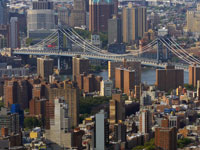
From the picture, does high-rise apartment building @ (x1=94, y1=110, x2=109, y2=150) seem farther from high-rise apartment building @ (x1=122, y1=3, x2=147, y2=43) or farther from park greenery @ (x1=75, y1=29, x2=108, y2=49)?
high-rise apartment building @ (x1=122, y1=3, x2=147, y2=43)

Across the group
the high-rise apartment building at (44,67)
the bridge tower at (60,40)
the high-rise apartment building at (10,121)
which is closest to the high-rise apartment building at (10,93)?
the high-rise apartment building at (10,121)

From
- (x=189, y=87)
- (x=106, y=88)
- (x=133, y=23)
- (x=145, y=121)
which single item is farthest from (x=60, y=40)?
(x=145, y=121)

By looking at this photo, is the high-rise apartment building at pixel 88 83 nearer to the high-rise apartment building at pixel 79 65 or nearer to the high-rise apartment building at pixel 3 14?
the high-rise apartment building at pixel 79 65

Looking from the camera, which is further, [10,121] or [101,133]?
[10,121]

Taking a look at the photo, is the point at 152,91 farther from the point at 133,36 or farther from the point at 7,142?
the point at 133,36

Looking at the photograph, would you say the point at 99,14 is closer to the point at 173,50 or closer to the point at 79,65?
the point at 173,50

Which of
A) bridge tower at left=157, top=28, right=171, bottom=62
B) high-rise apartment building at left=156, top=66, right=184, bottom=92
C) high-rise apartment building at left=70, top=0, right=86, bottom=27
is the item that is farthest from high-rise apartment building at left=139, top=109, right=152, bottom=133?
high-rise apartment building at left=70, top=0, right=86, bottom=27
